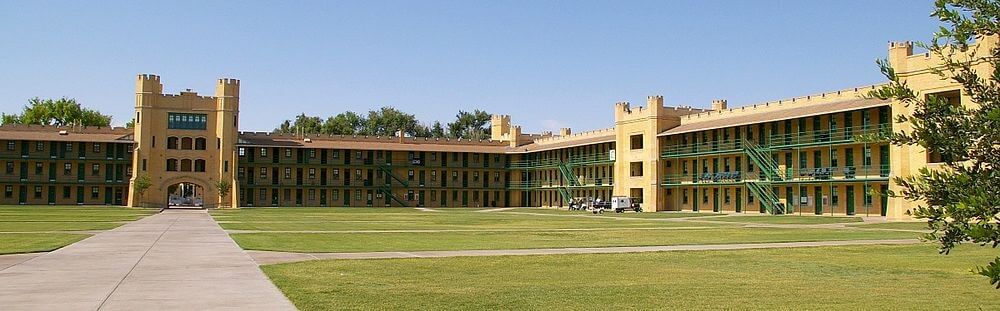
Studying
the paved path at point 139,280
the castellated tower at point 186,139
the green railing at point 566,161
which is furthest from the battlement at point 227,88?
the paved path at point 139,280

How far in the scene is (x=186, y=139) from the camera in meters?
102

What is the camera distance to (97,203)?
101 metres

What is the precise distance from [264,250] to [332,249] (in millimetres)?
2148

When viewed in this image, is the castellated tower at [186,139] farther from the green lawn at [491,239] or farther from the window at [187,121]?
the green lawn at [491,239]

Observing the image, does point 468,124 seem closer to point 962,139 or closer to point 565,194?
point 565,194

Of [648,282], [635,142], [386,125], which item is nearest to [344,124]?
[386,125]

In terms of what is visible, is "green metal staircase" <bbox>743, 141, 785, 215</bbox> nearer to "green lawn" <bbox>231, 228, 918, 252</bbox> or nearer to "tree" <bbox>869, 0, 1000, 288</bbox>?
"green lawn" <bbox>231, 228, 918, 252</bbox>

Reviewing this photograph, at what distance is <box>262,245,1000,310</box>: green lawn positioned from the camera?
14242 millimetres

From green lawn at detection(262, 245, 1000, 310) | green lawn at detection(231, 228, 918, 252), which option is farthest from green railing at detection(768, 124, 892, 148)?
green lawn at detection(262, 245, 1000, 310)

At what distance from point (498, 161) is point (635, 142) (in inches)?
1202

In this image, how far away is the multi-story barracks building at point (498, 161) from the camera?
6756cm

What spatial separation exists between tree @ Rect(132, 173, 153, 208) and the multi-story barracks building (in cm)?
77

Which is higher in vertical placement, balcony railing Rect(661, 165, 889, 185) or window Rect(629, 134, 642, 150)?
window Rect(629, 134, 642, 150)

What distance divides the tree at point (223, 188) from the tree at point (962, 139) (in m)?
96.2
